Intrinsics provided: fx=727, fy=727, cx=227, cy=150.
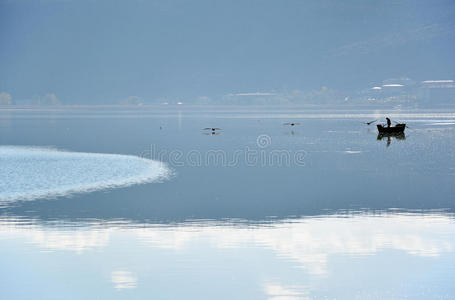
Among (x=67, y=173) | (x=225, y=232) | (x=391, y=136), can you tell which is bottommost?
(x=225, y=232)

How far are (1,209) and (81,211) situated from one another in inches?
158

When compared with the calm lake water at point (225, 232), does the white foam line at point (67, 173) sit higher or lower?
higher

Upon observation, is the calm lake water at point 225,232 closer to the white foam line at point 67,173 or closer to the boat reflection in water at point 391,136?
the white foam line at point 67,173

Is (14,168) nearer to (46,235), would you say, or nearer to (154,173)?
(154,173)

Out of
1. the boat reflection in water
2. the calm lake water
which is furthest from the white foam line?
the boat reflection in water

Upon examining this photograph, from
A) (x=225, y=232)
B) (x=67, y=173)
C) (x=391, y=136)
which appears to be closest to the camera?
(x=225, y=232)

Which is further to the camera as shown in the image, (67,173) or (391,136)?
(391,136)

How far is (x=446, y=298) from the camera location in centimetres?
1947

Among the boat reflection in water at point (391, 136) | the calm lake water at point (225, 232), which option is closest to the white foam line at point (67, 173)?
the calm lake water at point (225, 232)

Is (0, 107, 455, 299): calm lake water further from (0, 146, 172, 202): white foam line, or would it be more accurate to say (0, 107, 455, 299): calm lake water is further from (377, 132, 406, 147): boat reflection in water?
(377, 132, 406, 147): boat reflection in water

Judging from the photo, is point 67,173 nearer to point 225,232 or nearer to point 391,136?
point 225,232

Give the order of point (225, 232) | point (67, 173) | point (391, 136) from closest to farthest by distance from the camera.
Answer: point (225, 232), point (67, 173), point (391, 136)

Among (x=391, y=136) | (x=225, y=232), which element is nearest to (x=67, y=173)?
(x=225, y=232)

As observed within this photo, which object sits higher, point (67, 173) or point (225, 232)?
point (67, 173)
